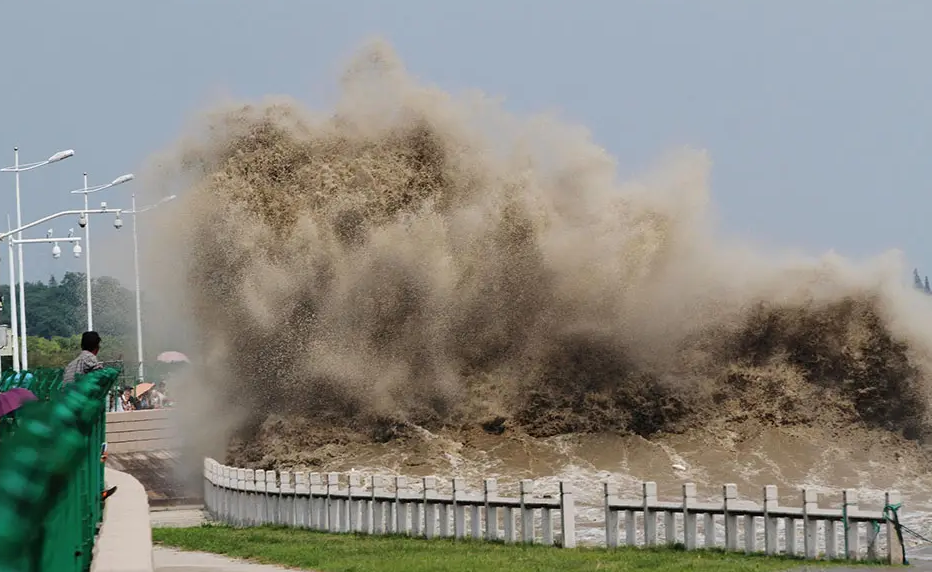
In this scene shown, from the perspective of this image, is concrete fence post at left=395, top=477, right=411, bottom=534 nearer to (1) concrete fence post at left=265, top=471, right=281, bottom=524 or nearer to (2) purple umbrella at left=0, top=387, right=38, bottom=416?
(1) concrete fence post at left=265, top=471, right=281, bottom=524

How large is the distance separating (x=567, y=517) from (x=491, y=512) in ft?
4.92

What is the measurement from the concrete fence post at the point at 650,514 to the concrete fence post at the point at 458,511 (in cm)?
325

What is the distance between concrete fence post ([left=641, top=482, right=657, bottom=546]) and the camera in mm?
16219

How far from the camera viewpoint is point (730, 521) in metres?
15.3

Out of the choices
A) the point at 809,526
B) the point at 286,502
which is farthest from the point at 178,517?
the point at 809,526

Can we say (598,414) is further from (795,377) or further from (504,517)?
(504,517)

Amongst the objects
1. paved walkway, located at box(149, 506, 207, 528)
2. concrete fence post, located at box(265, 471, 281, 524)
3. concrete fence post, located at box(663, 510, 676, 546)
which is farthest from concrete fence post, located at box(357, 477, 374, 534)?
paved walkway, located at box(149, 506, 207, 528)

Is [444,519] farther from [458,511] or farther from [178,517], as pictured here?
[178,517]

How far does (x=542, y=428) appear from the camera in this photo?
30234 mm

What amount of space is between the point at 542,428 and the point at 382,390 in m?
3.45

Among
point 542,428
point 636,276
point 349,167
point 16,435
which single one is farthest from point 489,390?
point 16,435

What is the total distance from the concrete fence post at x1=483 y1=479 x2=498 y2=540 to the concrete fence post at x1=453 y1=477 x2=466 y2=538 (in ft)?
1.31

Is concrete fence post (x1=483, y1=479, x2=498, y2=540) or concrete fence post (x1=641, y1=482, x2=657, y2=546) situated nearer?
concrete fence post (x1=641, y1=482, x2=657, y2=546)

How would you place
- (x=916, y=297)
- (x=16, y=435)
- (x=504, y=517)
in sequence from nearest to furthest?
1. (x=16, y=435)
2. (x=504, y=517)
3. (x=916, y=297)
